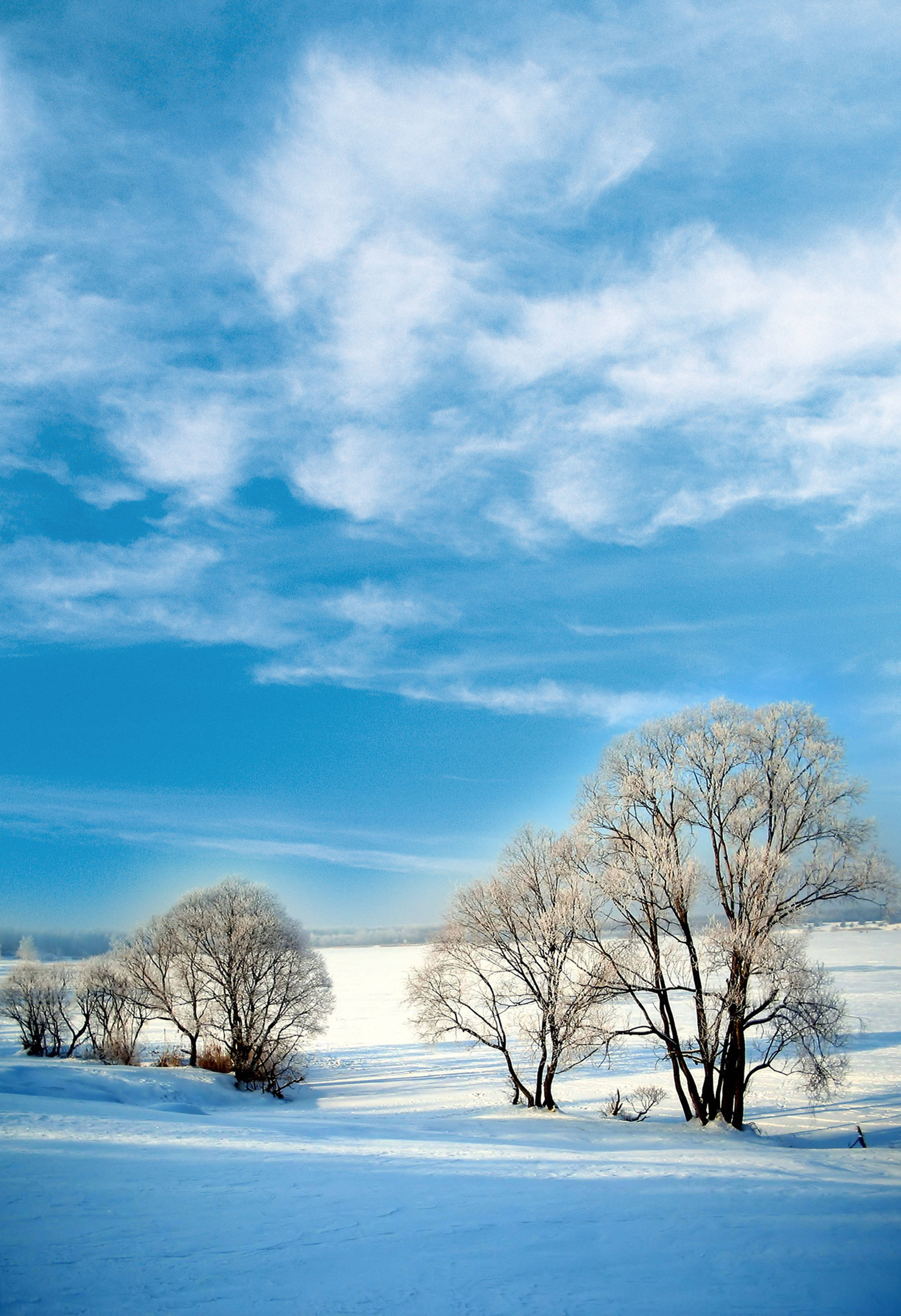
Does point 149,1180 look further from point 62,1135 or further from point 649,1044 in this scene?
point 649,1044

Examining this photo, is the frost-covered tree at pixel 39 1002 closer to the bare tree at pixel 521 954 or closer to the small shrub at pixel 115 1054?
the small shrub at pixel 115 1054

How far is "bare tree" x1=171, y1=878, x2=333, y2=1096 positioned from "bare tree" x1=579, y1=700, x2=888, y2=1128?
19793 millimetres

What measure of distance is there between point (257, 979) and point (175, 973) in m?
10.3

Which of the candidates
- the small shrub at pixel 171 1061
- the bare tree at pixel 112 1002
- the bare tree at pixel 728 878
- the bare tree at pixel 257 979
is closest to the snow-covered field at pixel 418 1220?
the bare tree at pixel 728 878

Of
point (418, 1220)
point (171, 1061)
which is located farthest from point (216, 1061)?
point (418, 1220)

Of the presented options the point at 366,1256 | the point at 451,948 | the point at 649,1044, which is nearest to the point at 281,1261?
the point at 366,1256

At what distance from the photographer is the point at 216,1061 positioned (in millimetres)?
38188

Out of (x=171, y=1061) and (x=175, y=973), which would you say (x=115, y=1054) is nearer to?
(x=171, y=1061)

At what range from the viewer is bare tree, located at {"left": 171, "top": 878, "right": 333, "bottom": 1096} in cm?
3594

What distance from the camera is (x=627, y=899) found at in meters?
23.1

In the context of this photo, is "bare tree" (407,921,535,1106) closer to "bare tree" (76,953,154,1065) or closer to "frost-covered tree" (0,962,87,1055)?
"bare tree" (76,953,154,1065)

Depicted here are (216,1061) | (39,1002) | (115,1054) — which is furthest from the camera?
(39,1002)

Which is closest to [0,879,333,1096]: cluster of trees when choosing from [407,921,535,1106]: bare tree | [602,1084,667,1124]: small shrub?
[407,921,535,1106]: bare tree

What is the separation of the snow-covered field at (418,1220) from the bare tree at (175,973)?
68.6 feet
